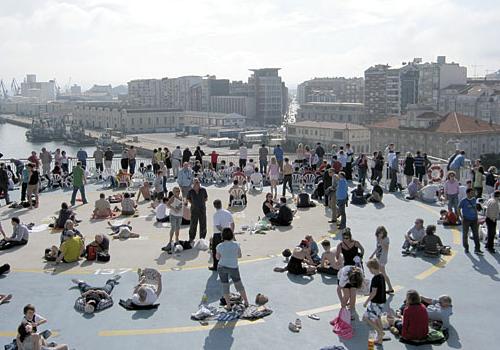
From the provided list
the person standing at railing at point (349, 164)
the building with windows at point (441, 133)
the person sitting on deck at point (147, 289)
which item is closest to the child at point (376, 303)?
the person sitting on deck at point (147, 289)

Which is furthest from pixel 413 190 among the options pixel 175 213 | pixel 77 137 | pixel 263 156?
pixel 77 137

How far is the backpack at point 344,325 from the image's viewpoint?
8.14 metres

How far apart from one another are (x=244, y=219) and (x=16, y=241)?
5371 mm

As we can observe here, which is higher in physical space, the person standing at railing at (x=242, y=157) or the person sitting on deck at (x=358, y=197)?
the person standing at railing at (x=242, y=157)

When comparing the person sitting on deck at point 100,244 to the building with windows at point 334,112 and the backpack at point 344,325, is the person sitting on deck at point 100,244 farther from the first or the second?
the building with windows at point 334,112

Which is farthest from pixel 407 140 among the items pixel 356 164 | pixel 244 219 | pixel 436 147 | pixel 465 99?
pixel 244 219

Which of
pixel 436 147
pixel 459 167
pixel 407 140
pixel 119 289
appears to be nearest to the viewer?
pixel 119 289

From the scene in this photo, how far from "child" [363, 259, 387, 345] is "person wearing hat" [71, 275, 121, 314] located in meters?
3.88

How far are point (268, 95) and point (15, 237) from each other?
486 ft

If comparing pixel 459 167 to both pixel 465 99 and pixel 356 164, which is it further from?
pixel 465 99

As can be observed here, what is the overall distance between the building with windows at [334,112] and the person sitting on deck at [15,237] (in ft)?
400

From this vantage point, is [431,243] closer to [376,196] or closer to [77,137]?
[376,196]

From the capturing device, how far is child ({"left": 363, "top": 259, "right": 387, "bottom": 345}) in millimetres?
7895

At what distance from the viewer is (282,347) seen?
7820 mm
